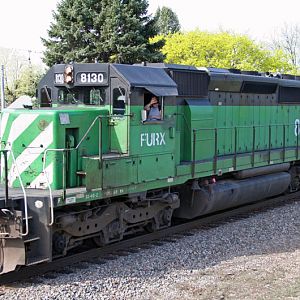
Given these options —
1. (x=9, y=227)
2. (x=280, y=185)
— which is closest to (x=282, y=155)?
(x=280, y=185)

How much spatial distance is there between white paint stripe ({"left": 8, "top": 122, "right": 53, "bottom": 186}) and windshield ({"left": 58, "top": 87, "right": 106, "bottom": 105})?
45.0 inches

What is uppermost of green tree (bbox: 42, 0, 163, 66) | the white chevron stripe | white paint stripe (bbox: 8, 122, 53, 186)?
green tree (bbox: 42, 0, 163, 66)

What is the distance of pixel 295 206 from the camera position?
11.9m

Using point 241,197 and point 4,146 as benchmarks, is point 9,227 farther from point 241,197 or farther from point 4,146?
point 241,197

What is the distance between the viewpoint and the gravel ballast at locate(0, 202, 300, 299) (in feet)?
19.3

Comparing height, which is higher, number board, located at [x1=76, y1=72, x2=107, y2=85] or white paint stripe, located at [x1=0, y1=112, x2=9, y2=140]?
number board, located at [x1=76, y1=72, x2=107, y2=85]

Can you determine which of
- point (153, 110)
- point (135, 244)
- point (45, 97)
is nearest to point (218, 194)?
point (135, 244)

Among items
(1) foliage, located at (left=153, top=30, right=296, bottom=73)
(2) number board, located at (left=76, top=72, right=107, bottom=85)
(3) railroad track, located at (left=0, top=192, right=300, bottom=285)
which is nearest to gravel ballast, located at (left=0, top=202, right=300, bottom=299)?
(3) railroad track, located at (left=0, top=192, right=300, bottom=285)

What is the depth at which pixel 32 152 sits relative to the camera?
23.5 feet

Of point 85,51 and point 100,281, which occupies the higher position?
point 85,51

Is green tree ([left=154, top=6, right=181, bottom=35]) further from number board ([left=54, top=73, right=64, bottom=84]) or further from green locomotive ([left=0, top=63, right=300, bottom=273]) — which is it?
number board ([left=54, top=73, right=64, bottom=84])

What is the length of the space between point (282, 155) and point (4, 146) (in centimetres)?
734

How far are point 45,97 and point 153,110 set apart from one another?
1.83m

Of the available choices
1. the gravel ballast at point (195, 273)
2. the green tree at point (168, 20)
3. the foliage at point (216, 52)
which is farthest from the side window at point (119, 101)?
the green tree at point (168, 20)
